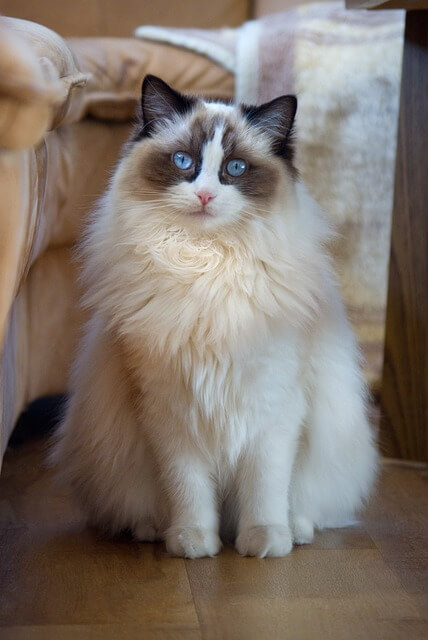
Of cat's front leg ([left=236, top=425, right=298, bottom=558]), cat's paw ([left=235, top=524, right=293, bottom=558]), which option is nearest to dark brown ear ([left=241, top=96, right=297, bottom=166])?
cat's front leg ([left=236, top=425, right=298, bottom=558])

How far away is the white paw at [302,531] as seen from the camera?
1.59 m

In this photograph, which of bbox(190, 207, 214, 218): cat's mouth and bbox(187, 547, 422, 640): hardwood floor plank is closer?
bbox(187, 547, 422, 640): hardwood floor plank

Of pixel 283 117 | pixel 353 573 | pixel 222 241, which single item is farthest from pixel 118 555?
pixel 283 117

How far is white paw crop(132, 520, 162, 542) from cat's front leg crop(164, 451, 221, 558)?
92 mm

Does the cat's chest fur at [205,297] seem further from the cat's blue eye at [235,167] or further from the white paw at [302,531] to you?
the white paw at [302,531]

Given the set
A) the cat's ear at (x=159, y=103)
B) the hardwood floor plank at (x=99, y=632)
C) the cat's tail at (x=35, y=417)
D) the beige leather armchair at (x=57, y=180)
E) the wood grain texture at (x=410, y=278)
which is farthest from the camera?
the cat's tail at (x=35, y=417)

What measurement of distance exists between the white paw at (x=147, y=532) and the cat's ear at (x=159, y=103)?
0.68 meters

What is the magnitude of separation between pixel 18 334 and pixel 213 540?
2.32ft

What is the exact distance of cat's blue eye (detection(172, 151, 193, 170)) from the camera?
1.46 m

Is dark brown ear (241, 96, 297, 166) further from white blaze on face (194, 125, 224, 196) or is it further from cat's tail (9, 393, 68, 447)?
cat's tail (9, 393, 68, 447)

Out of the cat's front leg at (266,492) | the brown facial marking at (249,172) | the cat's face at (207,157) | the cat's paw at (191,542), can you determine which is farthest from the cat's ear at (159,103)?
the cat's paw at (191,542)

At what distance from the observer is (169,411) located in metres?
1.47

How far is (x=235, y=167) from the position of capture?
1.47 metres

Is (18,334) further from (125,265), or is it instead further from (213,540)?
(213,540)
